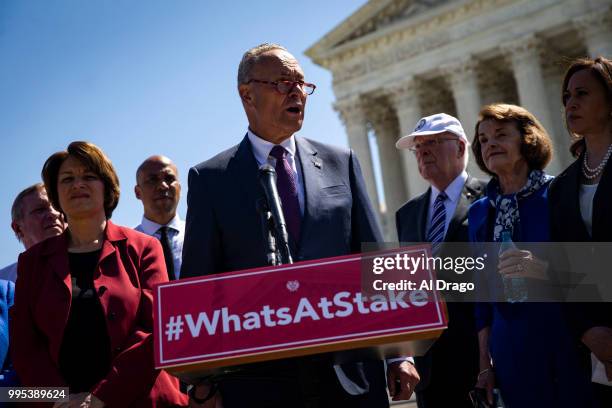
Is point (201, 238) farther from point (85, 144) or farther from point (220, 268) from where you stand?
point (85, 144)

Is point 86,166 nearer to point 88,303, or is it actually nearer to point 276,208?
point 88,303

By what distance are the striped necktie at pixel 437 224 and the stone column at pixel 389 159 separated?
24432mm

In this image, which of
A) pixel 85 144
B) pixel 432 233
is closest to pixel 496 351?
pixel 432 233

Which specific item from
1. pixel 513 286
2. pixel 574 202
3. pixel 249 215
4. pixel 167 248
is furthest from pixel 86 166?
pixel 574 202

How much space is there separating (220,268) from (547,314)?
170 cm

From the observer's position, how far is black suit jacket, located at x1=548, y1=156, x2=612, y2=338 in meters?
3.45

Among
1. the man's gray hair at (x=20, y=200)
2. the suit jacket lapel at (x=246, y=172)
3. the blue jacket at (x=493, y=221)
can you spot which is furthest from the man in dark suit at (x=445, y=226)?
the man's gray hair at (x=20, y=200)

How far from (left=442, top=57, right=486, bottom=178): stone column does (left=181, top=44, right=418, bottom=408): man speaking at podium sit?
75.7 ft

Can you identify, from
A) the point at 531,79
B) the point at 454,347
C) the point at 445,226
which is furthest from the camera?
the point at 531,79

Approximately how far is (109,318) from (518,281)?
2068 millimetres

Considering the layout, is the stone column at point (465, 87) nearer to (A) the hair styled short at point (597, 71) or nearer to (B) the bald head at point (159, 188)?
(B) the bald head at point (159, 188)

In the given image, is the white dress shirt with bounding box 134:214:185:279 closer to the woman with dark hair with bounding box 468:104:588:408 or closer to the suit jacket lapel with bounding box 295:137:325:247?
the woman with dark hair with bounding box 468:104:588:408

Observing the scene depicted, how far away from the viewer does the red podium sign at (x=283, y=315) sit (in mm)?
2213

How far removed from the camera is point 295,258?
3.06m
